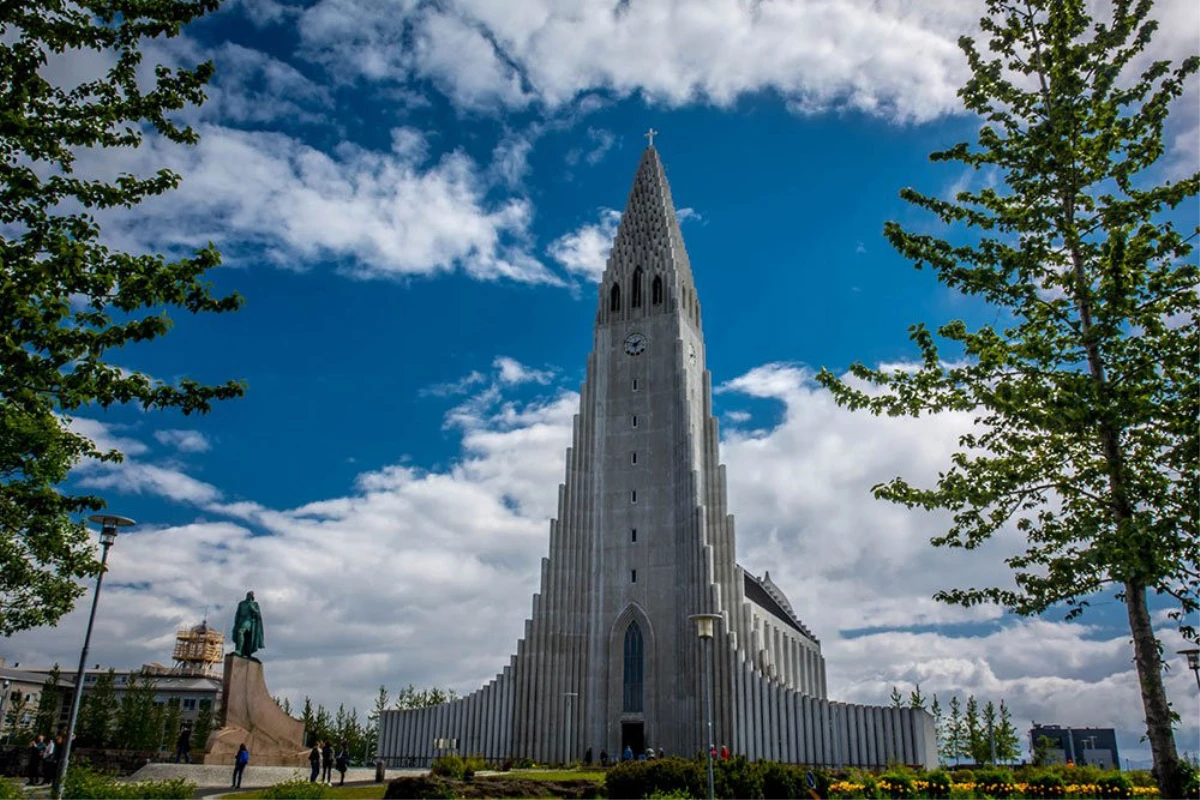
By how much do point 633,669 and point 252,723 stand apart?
25.4 meters

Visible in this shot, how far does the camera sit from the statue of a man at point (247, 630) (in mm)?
32031

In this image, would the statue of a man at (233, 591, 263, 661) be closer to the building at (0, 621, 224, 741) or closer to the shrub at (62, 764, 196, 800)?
the shrub at (62, 764, 196, 800)

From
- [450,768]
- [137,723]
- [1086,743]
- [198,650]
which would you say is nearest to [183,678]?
[198,650]

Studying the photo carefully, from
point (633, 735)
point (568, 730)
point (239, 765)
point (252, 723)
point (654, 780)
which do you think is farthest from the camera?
point (633, 735)

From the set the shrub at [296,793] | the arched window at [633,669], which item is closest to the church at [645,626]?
the arched window at [633,669]

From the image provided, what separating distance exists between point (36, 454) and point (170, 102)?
12.2m

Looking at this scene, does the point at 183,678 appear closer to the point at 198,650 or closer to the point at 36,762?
the point at 198,650

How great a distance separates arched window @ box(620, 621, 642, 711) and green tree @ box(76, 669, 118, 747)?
4101 cm

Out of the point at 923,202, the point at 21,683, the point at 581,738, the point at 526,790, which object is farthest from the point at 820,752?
the point at 21,683

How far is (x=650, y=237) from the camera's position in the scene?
6425cm

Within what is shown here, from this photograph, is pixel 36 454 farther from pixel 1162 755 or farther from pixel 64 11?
pixel 1162 755

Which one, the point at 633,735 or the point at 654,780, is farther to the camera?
the point at 633,735

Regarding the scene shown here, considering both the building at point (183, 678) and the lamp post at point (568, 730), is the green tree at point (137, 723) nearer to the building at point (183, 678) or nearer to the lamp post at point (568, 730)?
the building at point (183, 678)

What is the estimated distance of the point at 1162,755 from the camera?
13016mm
